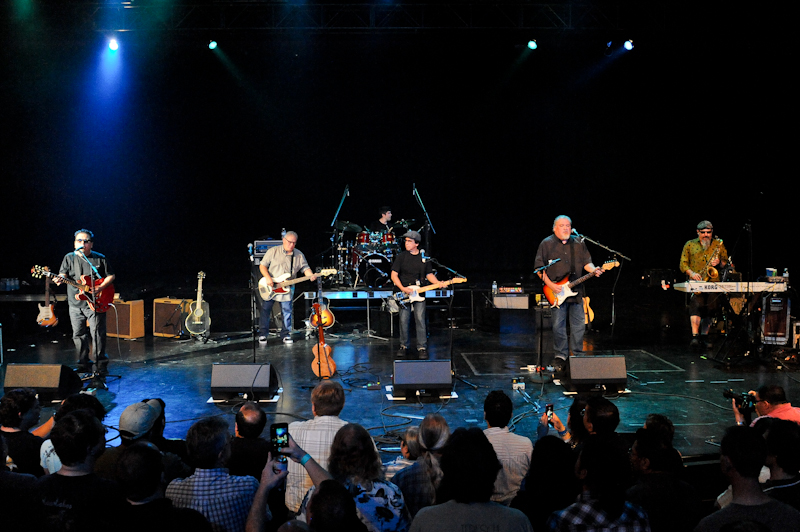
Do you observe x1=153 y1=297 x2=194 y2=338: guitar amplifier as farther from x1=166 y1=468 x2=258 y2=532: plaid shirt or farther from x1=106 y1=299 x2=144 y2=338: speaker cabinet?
x1=166 y1=468 x2=258 y2=532: plaid shirt

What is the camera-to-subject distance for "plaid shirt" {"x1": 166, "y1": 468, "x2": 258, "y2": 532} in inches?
116

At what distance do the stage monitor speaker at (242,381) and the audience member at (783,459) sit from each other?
200 inches

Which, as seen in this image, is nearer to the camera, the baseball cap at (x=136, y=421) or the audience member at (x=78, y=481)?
the audience member at (x=78, y=481)

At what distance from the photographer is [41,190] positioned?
13469mm

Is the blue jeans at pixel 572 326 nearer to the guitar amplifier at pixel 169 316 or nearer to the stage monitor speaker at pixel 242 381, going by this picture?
the stage monitor speaker at pixel 242 381

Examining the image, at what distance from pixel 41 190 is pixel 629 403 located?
12.7 m

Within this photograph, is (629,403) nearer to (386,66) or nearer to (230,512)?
(230,512)

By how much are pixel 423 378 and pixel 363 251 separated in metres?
6.38

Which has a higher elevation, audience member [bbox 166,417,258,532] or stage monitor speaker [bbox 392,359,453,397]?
audience member [bbox 166,417,258,532]

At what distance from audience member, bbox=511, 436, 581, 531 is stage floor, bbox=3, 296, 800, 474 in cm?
227

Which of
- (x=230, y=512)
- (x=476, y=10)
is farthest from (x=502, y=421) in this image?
(x=476, y=10)

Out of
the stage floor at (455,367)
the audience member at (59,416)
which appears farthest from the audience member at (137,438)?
the stage floor at (455,367)

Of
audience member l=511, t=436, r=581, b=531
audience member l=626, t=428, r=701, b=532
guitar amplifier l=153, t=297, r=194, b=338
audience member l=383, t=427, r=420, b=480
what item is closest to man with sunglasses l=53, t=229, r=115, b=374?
guitar amplifier l=153, t=297, r=194, b=338

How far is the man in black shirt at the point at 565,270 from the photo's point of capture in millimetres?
8164
